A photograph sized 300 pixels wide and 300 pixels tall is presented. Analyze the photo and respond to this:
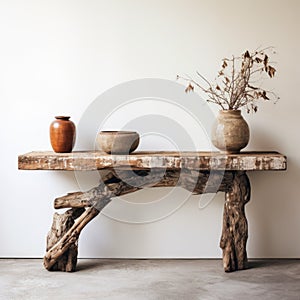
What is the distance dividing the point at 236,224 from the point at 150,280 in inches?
27.7

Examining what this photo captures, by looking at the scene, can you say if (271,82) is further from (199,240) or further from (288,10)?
(199,240)

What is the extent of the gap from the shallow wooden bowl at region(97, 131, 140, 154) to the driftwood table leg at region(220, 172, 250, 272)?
734mm

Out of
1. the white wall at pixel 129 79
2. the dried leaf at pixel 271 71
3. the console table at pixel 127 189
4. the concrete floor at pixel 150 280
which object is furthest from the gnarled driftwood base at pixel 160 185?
the dried leaf at pixel 271 71

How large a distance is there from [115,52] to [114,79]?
196mm

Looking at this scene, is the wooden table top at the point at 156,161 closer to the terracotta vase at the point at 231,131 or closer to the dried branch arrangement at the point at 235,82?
the terracotta vase at the point at 231,131

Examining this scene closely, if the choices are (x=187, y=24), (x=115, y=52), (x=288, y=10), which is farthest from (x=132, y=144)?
(x=288, y=10)

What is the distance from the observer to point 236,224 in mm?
3689

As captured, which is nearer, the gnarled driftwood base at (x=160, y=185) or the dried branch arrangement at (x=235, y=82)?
the gnarled driftwood base at (x=160, y=185)

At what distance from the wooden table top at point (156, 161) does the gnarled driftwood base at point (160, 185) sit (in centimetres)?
15

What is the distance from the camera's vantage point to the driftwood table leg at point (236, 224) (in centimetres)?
369

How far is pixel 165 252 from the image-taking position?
159 inches

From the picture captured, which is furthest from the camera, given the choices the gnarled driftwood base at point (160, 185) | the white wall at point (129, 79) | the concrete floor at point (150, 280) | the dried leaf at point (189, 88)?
the white wall at point (129, 79)

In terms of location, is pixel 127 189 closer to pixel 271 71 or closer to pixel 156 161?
pixel 156 161

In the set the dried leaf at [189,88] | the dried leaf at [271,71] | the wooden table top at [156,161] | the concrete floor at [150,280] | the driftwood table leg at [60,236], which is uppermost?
the dried leaf at [271,71]
